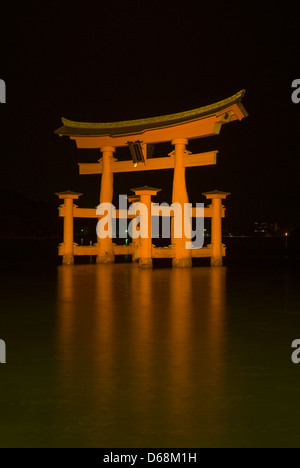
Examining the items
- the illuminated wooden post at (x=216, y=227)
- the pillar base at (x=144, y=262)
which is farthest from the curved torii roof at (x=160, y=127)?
the pillar base at (x=144, y=262)

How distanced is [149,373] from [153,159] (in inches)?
693

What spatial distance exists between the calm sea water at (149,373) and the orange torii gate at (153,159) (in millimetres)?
10129

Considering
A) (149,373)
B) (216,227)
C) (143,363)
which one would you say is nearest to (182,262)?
(216,227)

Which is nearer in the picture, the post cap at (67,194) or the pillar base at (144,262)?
the pillar base at (144,262)

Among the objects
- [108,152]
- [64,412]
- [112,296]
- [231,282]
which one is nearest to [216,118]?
[108,152]

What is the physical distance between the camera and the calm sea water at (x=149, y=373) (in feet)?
12.2

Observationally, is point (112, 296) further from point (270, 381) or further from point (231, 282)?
point (270, 381)

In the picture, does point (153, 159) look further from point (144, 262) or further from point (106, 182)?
point (144, 262)

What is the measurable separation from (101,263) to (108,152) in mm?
4682

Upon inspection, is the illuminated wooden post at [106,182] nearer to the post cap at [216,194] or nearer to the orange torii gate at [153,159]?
the orange torii gate at [153,159]

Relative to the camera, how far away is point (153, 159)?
881 inches

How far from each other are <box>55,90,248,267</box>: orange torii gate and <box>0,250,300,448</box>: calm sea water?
10129mm

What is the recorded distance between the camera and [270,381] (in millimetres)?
5000
